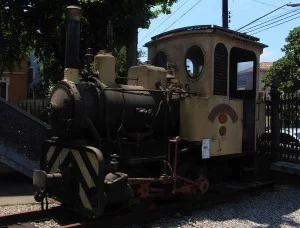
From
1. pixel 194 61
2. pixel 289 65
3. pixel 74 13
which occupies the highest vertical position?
pixel 289 65

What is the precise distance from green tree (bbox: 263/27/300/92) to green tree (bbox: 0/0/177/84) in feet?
49.3

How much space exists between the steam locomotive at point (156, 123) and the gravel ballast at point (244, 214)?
44 centimetres

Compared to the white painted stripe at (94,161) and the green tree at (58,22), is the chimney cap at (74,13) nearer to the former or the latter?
the white painted stripe at (94,161)

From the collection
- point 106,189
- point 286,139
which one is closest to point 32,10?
point 286,139

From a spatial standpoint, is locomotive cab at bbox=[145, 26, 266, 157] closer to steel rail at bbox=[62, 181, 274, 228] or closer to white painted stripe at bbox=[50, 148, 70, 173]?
steel rail at bbox=[62, 181, 274, 228]

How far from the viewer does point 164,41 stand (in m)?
8.42

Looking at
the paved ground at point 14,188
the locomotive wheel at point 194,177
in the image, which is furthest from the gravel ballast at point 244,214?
the paved ground at point 14,188

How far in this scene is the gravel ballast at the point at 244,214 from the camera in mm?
6484

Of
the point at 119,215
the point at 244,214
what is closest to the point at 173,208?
the point at 119,215

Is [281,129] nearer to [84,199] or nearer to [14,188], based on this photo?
[84,199]

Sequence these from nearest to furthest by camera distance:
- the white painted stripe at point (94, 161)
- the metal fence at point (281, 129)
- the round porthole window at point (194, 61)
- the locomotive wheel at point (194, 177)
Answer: the white painted stripe at point (94, 161), the locomotive wheel at point (194, 177), the round porthole window at point (194, 61), the metal fence at point (281, 129)

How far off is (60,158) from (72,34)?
1.81 meters

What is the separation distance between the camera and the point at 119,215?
20.4ft

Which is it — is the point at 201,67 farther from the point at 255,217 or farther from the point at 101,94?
the point at 255,217
